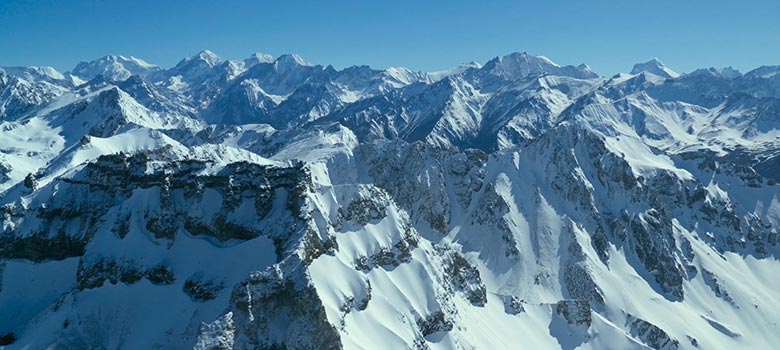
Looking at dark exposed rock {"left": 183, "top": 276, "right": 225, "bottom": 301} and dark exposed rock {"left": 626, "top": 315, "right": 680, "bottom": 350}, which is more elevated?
dark exposed rock {"left": 626, "top": 315, "right": 680, "bottom": 350}

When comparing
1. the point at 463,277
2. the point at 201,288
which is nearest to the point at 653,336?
the point at 463,277

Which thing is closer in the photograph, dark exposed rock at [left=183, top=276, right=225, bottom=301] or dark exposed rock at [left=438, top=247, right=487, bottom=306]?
dark exposed rock at [left=183, top=276, right=225, bottom=301]

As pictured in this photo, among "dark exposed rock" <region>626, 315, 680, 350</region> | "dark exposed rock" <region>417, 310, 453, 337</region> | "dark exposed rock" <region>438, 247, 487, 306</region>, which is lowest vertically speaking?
"dark exposed rock" <region>417, 310, 453, 337</region>

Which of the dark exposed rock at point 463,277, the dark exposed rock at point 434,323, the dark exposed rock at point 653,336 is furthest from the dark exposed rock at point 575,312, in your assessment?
the dark exposed rock at point 434,323

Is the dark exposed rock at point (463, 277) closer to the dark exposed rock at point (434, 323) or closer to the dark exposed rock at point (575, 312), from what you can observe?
the dark exposed rock at point (575, 312)

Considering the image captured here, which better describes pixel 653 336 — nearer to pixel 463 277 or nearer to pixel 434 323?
pixel 463 277

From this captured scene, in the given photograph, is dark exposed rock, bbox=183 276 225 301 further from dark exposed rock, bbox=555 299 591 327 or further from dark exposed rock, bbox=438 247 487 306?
dark exposed rock, bbox=555 299 591 327

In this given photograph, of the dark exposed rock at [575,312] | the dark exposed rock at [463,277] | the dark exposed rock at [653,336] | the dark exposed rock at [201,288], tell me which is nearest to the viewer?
the dark exposed rock at [201,288]

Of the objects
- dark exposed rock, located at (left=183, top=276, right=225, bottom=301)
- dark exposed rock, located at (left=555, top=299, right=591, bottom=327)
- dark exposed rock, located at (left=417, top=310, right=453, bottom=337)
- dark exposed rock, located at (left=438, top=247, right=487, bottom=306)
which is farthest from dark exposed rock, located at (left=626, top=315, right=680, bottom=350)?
dark exposed rock, located at (left=183, top=276, right=225, bottom=301)

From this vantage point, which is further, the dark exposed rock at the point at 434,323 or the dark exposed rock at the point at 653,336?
the dark exposed rock at the point at 653,336

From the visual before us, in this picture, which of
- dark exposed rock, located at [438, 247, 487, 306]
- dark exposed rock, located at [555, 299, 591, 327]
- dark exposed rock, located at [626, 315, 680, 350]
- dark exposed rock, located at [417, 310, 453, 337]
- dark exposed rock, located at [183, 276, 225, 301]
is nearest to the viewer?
dark exposed rock, located at [183, 276, 225, 301]

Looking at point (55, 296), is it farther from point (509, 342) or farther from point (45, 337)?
point (509, 342)
